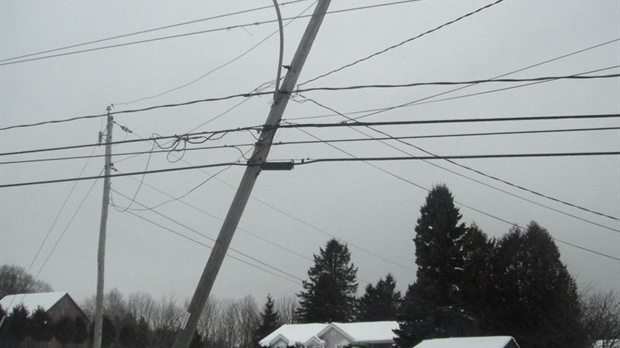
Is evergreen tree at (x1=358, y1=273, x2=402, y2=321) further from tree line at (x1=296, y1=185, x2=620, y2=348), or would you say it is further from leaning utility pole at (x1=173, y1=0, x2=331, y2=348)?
leaning utility pole at (x1=173, y1=0, x2=331, y2=348)

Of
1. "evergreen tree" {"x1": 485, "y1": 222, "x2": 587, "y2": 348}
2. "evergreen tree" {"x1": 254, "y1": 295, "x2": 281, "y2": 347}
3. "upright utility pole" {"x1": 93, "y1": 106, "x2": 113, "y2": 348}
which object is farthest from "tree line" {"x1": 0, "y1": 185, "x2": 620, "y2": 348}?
"upright utility pole" {"x1": 93, "y1": 106, "x2": 113, "y2": 348}

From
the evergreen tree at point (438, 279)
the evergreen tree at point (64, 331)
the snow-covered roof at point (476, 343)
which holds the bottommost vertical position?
the snow-covered roof at point (476, 343)

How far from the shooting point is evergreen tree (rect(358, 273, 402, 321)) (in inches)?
2943

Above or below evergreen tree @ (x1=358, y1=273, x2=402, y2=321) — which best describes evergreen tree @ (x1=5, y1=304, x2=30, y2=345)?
below

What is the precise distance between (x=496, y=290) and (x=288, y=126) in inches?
1383

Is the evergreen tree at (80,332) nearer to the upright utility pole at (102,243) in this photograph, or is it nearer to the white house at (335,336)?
the white house at (335,336)

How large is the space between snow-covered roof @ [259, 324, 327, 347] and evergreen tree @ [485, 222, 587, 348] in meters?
17.9

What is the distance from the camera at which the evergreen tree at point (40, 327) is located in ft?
151

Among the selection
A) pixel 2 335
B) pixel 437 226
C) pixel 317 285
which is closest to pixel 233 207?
pixel 437 226

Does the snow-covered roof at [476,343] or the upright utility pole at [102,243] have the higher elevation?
the upright utility pole at [102,243]

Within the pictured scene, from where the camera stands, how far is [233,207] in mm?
11352

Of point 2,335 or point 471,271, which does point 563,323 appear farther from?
point 2,335

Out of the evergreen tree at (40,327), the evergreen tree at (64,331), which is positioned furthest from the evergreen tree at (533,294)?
the evergreen tree at (40,327)

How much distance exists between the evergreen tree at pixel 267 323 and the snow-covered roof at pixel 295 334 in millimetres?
9886
